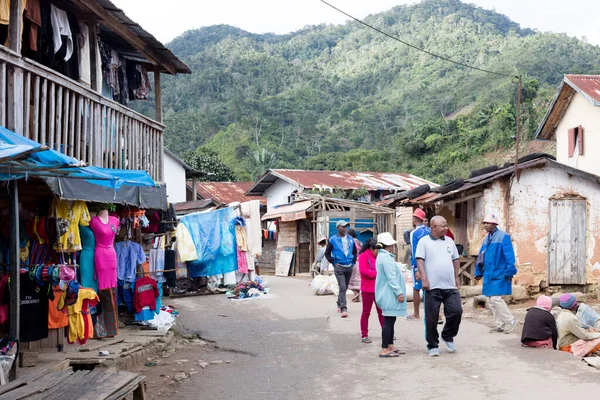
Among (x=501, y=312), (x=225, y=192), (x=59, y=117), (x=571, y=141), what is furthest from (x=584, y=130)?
(x=225, y=192)

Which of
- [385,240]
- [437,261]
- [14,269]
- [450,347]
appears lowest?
[450,347]

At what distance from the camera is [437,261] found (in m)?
8.04

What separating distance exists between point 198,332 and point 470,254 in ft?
26.5

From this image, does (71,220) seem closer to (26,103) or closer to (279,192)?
(26,103)

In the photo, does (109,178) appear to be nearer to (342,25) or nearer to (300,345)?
(300,345)

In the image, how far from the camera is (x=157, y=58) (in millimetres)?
12633

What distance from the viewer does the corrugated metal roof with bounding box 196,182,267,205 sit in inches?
1407

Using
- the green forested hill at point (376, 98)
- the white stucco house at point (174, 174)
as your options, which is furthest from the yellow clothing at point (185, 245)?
the green forested hill at point (376, 98)

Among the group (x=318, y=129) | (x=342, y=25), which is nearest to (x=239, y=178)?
(x=318, y=129)

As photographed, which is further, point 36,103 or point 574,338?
point 574,338

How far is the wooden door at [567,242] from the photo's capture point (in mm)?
15781

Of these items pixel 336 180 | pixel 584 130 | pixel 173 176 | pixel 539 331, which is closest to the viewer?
pixel 539 331

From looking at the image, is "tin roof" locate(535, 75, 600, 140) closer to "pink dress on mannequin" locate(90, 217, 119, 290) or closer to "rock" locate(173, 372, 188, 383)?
"pink dress on mannequin" locate(90, 217, 119, 290)

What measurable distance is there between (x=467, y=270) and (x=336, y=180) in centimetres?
1532
